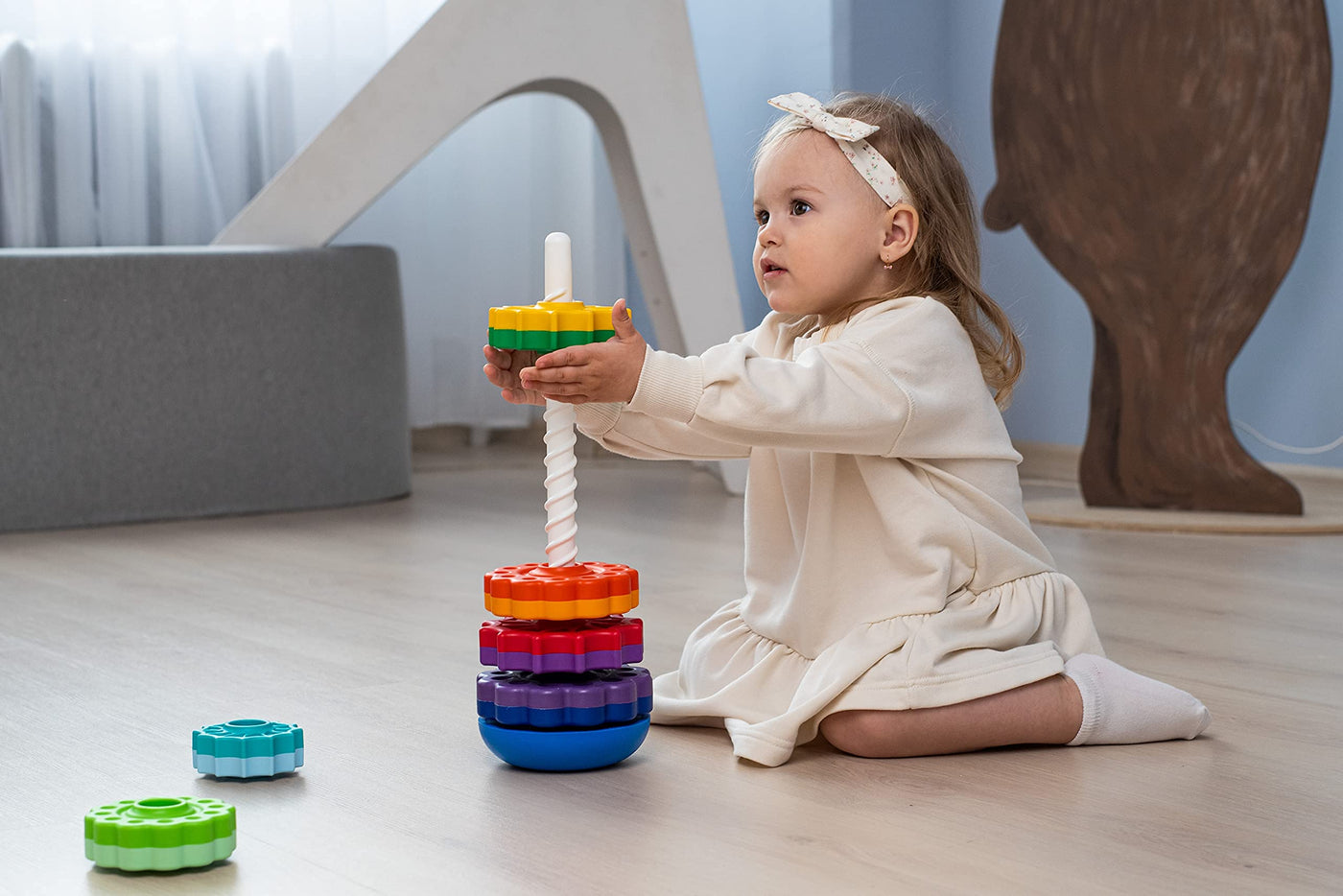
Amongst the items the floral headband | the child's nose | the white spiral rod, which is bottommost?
the white spiral rod

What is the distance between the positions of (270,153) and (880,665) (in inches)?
78.8

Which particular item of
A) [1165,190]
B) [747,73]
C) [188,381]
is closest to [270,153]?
[188,381]

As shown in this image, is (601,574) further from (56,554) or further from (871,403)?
(56,554)

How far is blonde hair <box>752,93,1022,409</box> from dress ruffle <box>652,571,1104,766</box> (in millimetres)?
178

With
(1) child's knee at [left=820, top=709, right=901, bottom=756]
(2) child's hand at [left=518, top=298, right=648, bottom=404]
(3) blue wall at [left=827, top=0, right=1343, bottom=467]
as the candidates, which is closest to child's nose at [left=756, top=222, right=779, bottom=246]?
(2) child's hand at [left=518, top=298, right=648, bottom=404]

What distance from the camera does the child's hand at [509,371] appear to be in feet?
3.20

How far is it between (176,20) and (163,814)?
6.81ft

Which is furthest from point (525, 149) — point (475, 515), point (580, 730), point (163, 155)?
point (580, 730)

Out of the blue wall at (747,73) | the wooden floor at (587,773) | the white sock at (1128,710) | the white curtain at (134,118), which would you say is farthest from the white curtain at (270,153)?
the white sock at (1128,710)

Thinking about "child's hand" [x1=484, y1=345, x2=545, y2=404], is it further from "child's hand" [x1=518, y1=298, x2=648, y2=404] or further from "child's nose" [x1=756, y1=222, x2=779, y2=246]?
"child's nose" [x1=756, y1=222, x2=779, y2=246]

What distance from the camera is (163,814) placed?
0.79 meters

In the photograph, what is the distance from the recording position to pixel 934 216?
110 cm

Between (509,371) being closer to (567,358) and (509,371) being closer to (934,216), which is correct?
(567,358)

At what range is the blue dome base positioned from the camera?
95 cm
